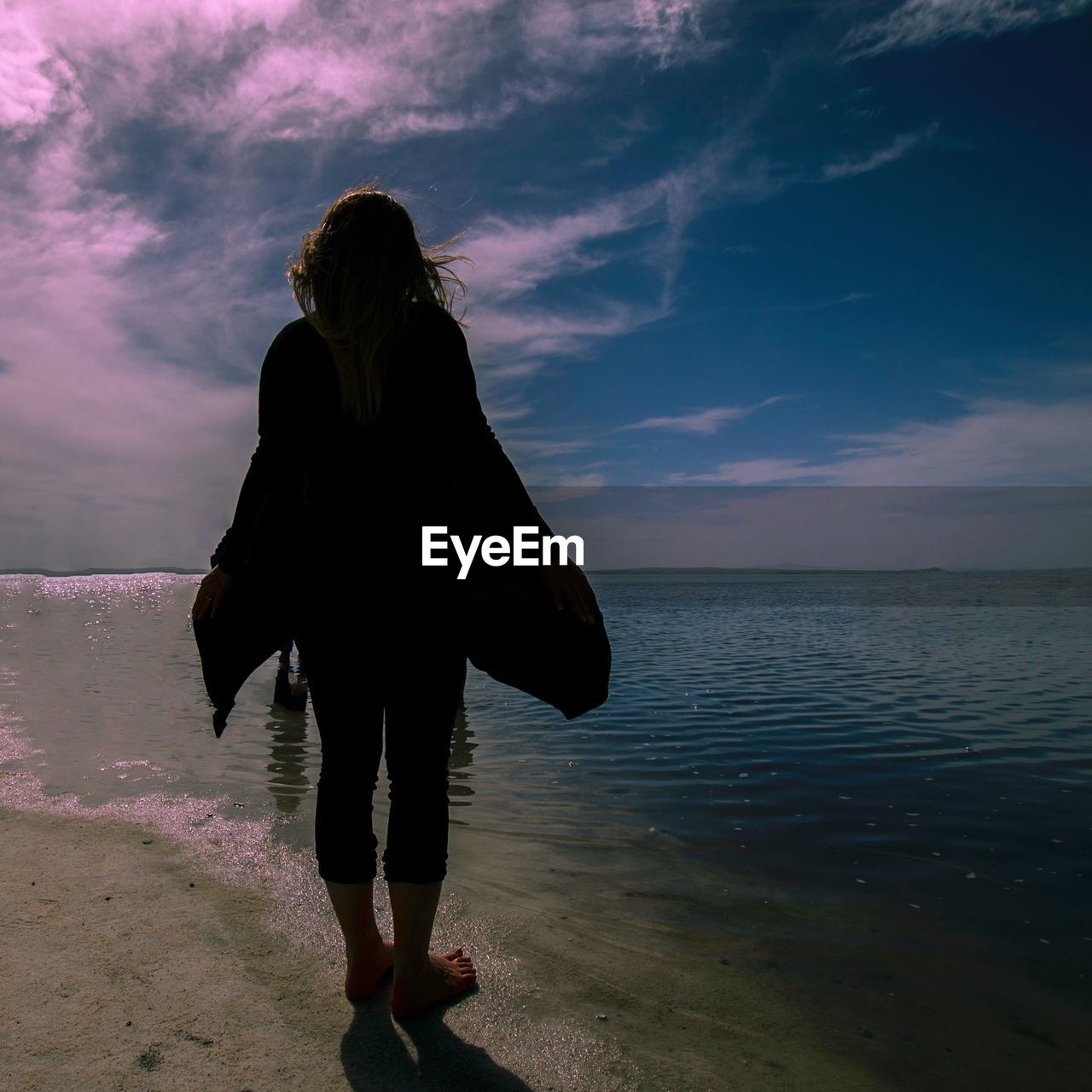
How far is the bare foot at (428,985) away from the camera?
7.14 feet

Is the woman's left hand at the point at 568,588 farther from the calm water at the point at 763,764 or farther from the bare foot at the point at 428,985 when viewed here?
the calm water at the point at 763,764

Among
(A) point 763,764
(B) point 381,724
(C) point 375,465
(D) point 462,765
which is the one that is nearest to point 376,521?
(C) point 375,465

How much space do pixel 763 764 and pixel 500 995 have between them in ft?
13.3

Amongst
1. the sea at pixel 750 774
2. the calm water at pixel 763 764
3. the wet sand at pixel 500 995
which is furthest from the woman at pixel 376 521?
the calm water at pixel 763 764

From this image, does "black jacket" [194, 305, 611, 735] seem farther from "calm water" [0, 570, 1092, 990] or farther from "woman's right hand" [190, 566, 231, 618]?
"calm water" [0, 570, 1092, 990]

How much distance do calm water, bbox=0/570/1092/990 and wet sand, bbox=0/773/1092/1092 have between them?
1.69ft

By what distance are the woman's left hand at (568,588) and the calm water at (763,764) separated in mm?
2067

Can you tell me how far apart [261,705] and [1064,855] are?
788 centimetres

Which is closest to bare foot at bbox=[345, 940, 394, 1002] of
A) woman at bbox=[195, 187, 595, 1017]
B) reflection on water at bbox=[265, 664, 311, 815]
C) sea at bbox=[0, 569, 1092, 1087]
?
woman at bbox=[195, 187, 595, 1017]

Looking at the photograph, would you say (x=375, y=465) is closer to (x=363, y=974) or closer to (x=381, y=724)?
(x=381, y=724)

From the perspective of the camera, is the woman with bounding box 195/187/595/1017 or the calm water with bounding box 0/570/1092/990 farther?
the calm water with bounding box 0/570/1092/990

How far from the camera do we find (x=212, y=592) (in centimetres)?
236

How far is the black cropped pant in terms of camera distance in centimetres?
214

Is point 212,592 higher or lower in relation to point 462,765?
higher
